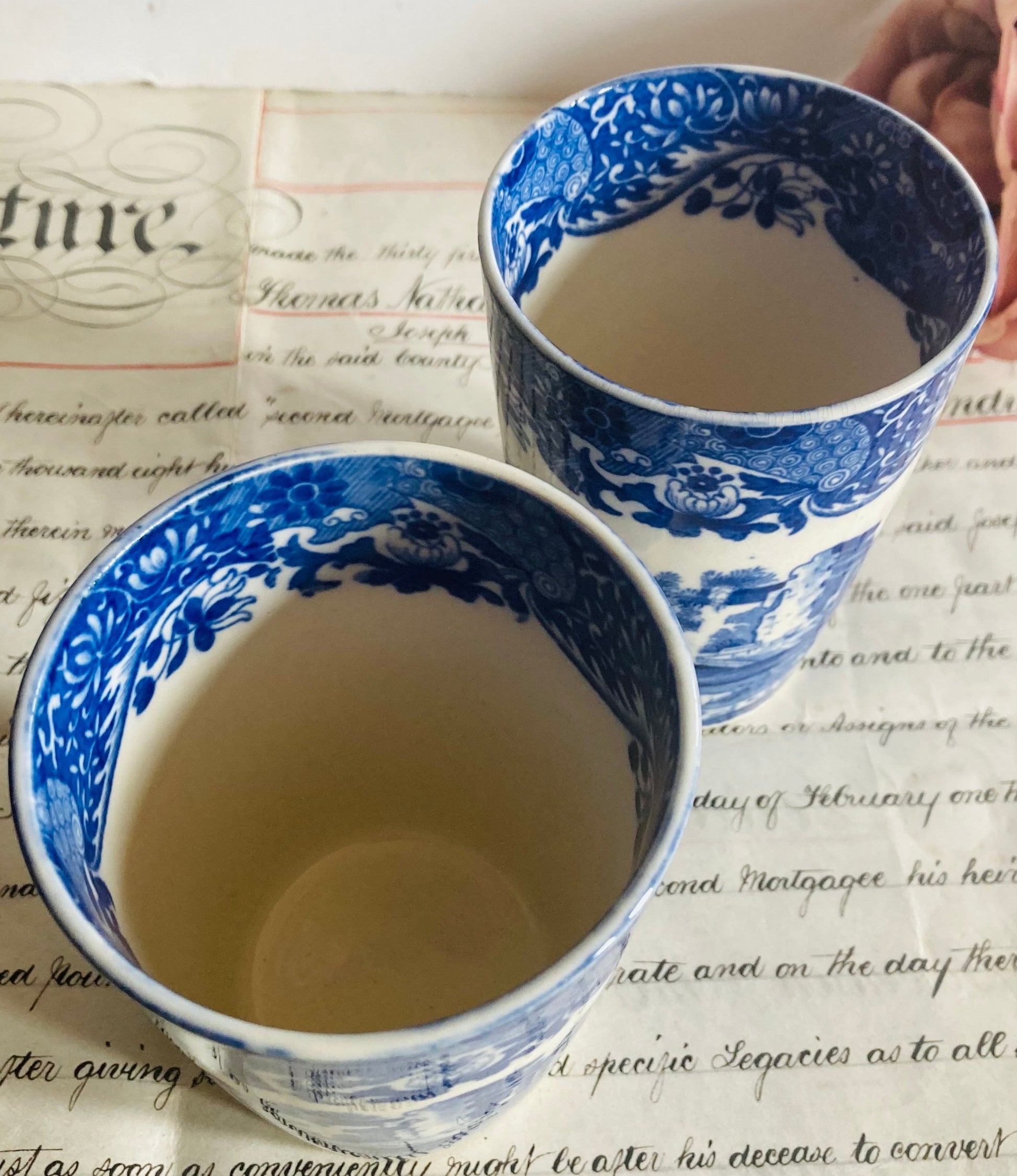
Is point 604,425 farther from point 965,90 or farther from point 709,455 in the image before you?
point 965,90

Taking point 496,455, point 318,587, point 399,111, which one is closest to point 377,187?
point 399,111

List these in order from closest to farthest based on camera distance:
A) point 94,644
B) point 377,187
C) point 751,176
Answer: point 94,644, point 751,176, point 377,187

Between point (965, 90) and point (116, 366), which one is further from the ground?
point (965, 90)

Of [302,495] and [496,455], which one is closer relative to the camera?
[302,495]

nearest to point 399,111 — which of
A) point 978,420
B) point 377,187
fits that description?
point 377,187

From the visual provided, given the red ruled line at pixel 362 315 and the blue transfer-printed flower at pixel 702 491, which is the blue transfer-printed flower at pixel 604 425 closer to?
the blue transfer-printed flower at pixel 702 491

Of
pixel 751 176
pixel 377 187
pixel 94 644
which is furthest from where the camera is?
pixel 377 187
